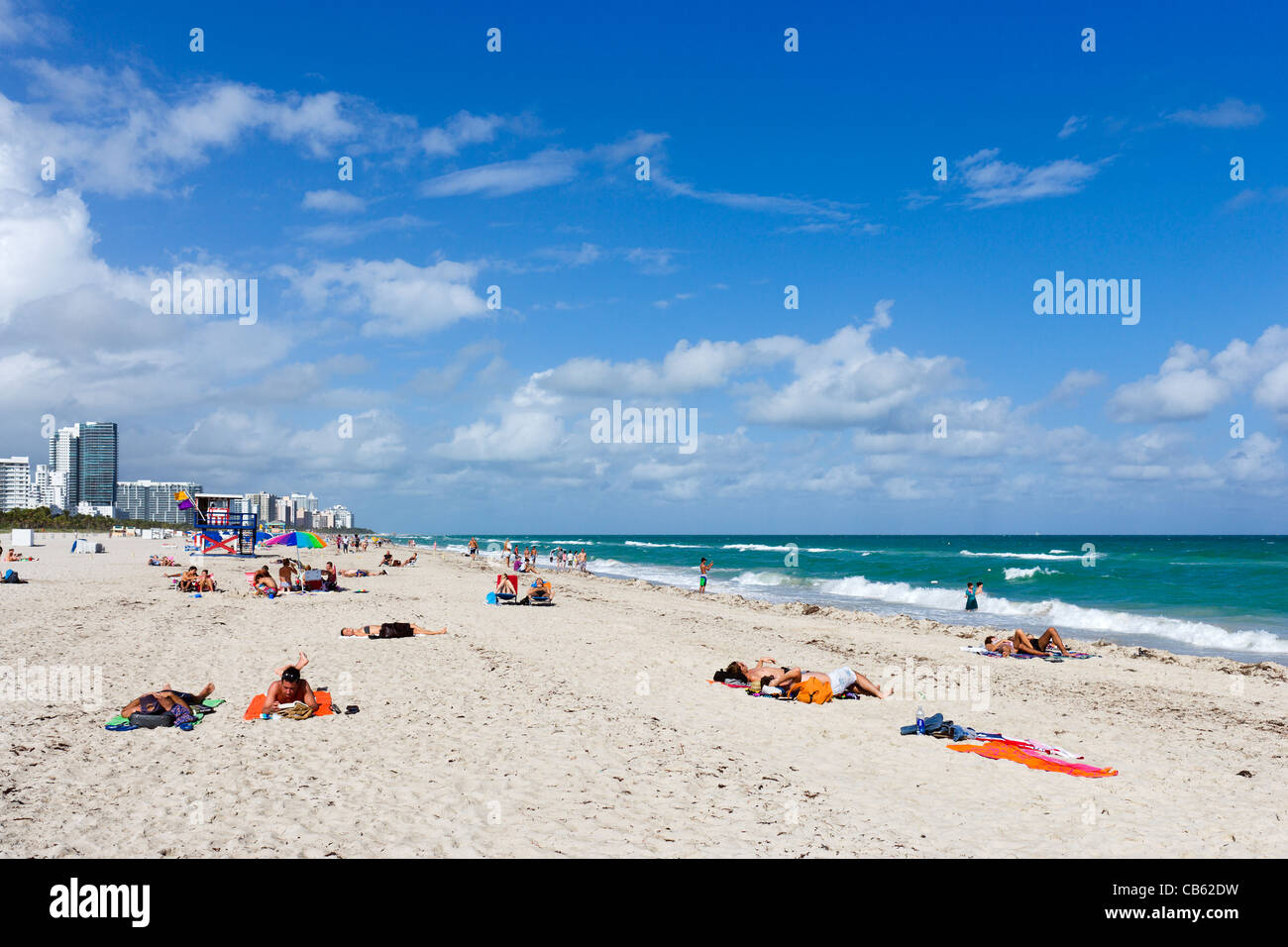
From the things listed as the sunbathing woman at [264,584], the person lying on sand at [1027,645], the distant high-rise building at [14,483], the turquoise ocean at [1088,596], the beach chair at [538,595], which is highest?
the distant high-rise building at [14,483]

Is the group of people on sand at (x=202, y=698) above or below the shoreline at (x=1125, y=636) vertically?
above

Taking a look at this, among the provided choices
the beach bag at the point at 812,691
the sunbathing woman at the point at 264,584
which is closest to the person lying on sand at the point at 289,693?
the beach bag at the point at 812,691

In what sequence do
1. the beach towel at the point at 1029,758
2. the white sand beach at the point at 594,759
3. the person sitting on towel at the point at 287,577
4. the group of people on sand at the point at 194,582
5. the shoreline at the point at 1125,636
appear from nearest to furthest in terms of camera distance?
the white sand beach at the point at 594,759 < the beach towel at the point at 1029,758 < the shoreline at the point at 1125,636 < the group of people on sand at the point at 194,582 < the person sitting on towel at the point at 287,577

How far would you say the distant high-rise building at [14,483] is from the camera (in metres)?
148

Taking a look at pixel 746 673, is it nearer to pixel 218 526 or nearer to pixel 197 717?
pixel 197 717

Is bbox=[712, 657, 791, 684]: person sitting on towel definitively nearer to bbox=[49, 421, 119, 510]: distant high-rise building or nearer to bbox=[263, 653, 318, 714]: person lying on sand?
bbox=[263, 653, 318, 714]: person lying on sand

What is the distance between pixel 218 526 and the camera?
4144 centimetres

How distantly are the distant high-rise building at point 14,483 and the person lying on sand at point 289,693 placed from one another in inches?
7077

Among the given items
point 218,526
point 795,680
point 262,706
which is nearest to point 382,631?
point 262,706

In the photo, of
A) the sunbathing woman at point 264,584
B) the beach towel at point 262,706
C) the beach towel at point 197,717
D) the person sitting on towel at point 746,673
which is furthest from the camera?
the sunbathing woman at point 264,584

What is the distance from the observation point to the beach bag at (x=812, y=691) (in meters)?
11.3

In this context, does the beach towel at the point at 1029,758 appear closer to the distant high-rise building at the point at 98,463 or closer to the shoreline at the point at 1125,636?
the shoreline at the point at 1125,636

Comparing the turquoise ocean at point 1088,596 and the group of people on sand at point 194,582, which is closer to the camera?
the turquoise ocean at point 1088,596
